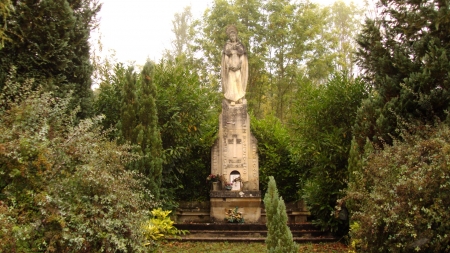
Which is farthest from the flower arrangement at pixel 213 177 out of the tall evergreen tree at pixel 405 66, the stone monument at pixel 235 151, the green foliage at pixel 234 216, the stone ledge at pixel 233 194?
the tall evergreen tree at pixel 405 66

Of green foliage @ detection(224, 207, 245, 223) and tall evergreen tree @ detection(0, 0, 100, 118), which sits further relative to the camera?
green foliage @ detection(224, 207, 245, 223)

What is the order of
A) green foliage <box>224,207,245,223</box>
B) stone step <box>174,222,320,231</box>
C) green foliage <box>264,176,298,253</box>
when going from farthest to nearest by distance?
green foliage <box>224,207,245,223</box>, stone step <box>174,222,320,231</box>, green foliage <box>264,176,298,253</box>

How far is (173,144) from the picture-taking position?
1402cm

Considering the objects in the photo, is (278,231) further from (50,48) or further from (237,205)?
(50,48)

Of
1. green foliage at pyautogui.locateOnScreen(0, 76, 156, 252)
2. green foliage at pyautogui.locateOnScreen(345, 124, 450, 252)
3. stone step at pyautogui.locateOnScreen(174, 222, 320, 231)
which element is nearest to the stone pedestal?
stone step at pyautogui.locateOnScreen(174, 222, 320, 231)

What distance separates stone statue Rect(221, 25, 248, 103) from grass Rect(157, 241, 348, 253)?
5141 mm

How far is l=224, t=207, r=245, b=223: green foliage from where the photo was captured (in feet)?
40.7

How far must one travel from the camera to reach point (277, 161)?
1581 cm

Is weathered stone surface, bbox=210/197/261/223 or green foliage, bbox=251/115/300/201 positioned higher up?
green foliage, bbox=251/115/300/201

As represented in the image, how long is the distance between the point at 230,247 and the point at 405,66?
19.0 ft

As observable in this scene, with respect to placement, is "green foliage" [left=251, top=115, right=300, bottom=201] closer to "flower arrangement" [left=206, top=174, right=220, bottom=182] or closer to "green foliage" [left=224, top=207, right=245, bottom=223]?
"flower arrangement" [left=206, top=174, right=220, bottom=182]

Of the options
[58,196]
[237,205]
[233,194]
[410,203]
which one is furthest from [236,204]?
[58,196]

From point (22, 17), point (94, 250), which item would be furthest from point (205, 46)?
point (94, 250)

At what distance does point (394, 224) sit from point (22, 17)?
29.8 ft
